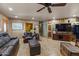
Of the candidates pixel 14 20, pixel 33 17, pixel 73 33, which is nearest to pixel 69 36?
pixel 73 33

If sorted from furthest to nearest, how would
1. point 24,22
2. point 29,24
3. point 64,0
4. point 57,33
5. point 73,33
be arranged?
point 57,33 → point 73,33 → point 29,24 → point 24,22 → point 64,0

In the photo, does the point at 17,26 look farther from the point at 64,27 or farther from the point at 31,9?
the point at 64,27

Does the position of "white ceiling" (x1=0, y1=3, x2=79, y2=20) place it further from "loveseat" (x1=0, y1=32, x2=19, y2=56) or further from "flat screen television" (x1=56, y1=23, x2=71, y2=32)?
"flat screen television" (x1=56, y1=23, x2=71, y2=32)

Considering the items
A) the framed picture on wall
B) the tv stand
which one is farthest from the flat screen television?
the framed picture on wall

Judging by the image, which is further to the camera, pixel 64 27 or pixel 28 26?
pixel 64 27

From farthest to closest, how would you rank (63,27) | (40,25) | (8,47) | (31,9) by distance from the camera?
(63,27), (40,25), (31,9), (8,47)

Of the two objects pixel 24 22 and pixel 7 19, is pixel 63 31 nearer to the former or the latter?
pixel 24 22

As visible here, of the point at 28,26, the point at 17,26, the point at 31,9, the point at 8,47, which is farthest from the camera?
the point at 28,26

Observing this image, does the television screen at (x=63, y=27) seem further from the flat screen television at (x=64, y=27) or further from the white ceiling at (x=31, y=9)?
the white ceiling at (x=31, y=9)

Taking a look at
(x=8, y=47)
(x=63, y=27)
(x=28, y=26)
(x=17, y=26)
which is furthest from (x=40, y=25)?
(x=8, y=47)

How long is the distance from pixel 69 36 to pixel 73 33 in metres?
0.41

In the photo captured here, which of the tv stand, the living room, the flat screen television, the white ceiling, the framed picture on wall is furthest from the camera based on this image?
the flat screen television

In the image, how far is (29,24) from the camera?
27.8 feet

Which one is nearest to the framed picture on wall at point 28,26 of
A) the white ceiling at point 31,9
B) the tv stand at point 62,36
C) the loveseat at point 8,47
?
the white ceiling at point 31,9
